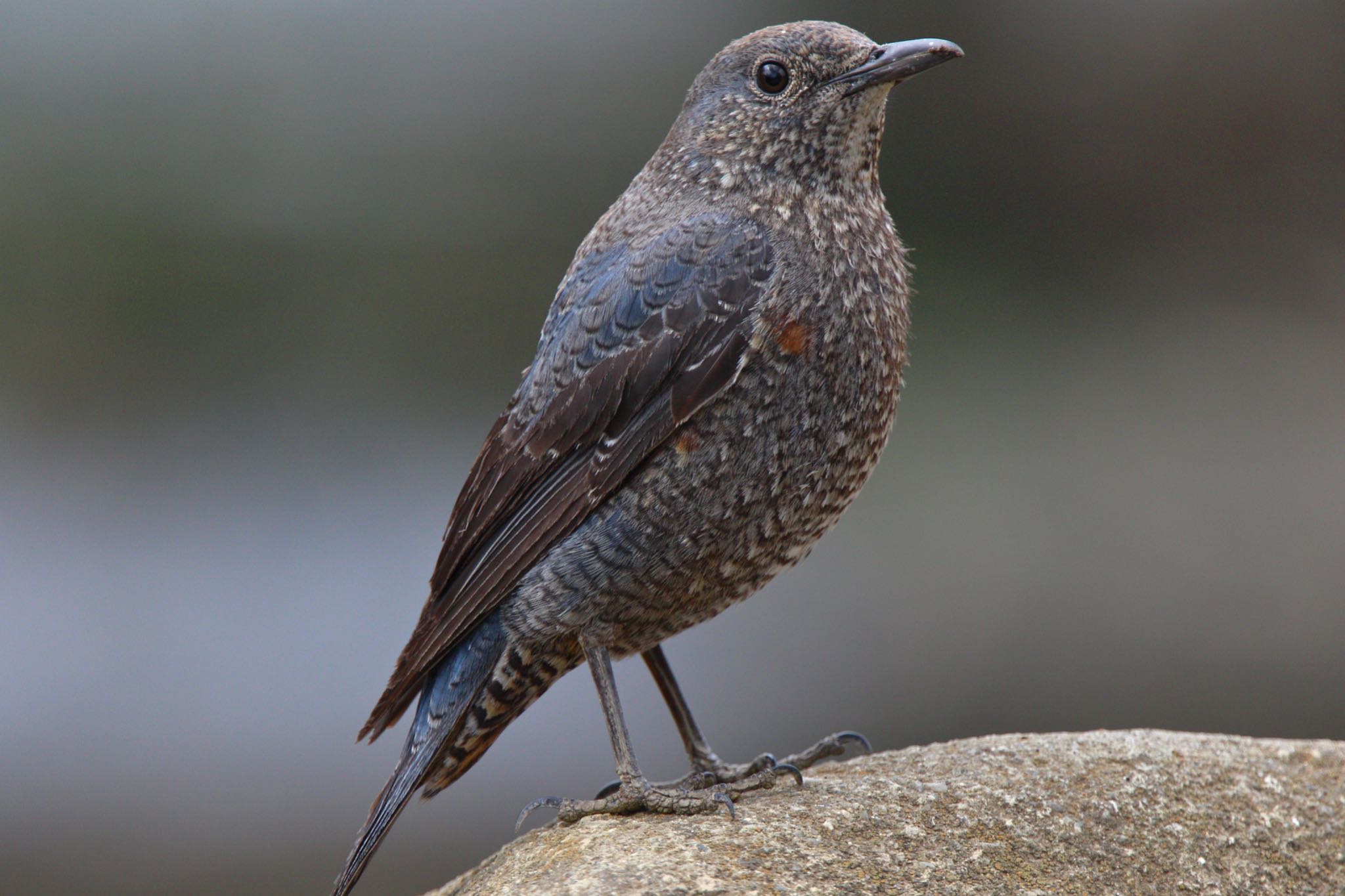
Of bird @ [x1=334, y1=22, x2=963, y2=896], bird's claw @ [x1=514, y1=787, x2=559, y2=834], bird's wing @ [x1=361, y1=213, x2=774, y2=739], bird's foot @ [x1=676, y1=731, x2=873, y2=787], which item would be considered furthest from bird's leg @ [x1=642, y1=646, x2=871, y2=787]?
bird's wing @ [x1=361, y1=213, x2=774, y2=739]

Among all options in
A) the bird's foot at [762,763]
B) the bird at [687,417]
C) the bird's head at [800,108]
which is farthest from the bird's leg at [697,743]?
the bird's head at [800,108]

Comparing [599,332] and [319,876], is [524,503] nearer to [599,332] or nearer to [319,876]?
[599,332]

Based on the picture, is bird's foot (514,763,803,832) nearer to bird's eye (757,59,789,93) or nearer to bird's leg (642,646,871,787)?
bird's leg (642,646,871,787)

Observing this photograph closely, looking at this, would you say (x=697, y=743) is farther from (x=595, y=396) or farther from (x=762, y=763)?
(x=595, y=396)

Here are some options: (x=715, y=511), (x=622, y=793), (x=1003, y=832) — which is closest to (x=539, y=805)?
(x=622, y=793)

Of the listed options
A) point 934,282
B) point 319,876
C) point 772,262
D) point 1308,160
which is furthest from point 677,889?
point 1308,160
